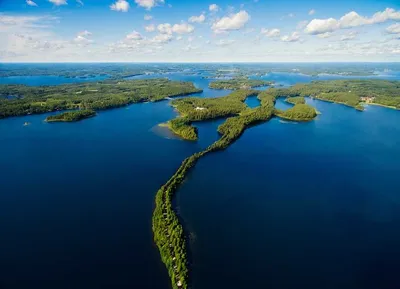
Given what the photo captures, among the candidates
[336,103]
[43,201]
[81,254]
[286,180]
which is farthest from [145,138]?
[336,103]

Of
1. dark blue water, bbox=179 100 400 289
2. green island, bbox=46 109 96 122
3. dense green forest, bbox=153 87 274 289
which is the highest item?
dense green forest, bbox=153 87 274 289

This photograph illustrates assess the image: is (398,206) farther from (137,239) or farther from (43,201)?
(43,201)

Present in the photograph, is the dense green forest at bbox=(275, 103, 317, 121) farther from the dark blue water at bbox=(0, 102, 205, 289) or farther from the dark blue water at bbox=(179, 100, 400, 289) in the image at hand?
the dark blue water at bbox=(0, 102, 205, 289)

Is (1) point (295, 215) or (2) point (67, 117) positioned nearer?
(1) point (295, 215)

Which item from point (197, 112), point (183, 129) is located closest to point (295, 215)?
point (183, 129)

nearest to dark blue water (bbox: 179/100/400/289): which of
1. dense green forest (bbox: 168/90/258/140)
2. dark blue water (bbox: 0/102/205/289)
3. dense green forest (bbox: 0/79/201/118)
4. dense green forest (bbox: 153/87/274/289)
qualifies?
dense green forest (bbox: 153/87/274/289)

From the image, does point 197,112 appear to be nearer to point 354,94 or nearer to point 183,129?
point 183,129
